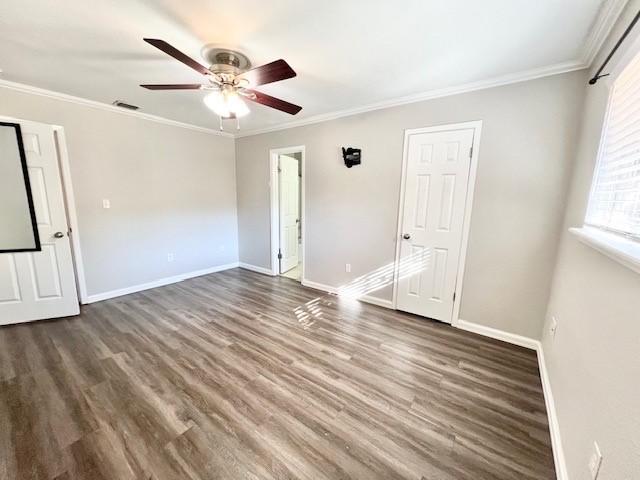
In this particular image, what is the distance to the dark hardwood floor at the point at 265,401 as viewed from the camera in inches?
52.2

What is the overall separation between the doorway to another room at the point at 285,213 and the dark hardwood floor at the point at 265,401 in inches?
65.0

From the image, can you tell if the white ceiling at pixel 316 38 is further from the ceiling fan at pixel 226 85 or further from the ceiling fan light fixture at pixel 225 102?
the ceiling fan light fixture at pixel 225 102

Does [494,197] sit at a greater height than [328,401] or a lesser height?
greater

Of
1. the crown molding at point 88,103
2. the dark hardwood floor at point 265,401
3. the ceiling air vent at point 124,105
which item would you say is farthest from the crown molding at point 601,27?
the crown molding at point 88,103

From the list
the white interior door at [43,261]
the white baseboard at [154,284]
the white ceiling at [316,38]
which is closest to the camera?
the white ceiling at [316,38]

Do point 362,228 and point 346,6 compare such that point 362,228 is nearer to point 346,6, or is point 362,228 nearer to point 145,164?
point 346,6

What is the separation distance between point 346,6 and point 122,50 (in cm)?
A: 171

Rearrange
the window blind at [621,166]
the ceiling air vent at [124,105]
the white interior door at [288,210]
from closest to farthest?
the window blind at [621,166], the ceiling air vent at [124,105], the white interior door at [288,210]

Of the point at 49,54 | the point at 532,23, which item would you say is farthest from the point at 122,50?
the point at 532,23

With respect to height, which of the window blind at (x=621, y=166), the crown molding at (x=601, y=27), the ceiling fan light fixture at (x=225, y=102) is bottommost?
the window blind at (x=621, y=166)

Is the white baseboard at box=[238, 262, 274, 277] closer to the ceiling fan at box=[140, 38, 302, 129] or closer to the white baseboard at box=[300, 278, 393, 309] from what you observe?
the white baseboard at box=[300, 278, 393, 309]

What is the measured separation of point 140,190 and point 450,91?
159 inches

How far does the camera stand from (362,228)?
3.28m

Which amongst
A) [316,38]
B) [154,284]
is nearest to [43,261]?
[154,284]
